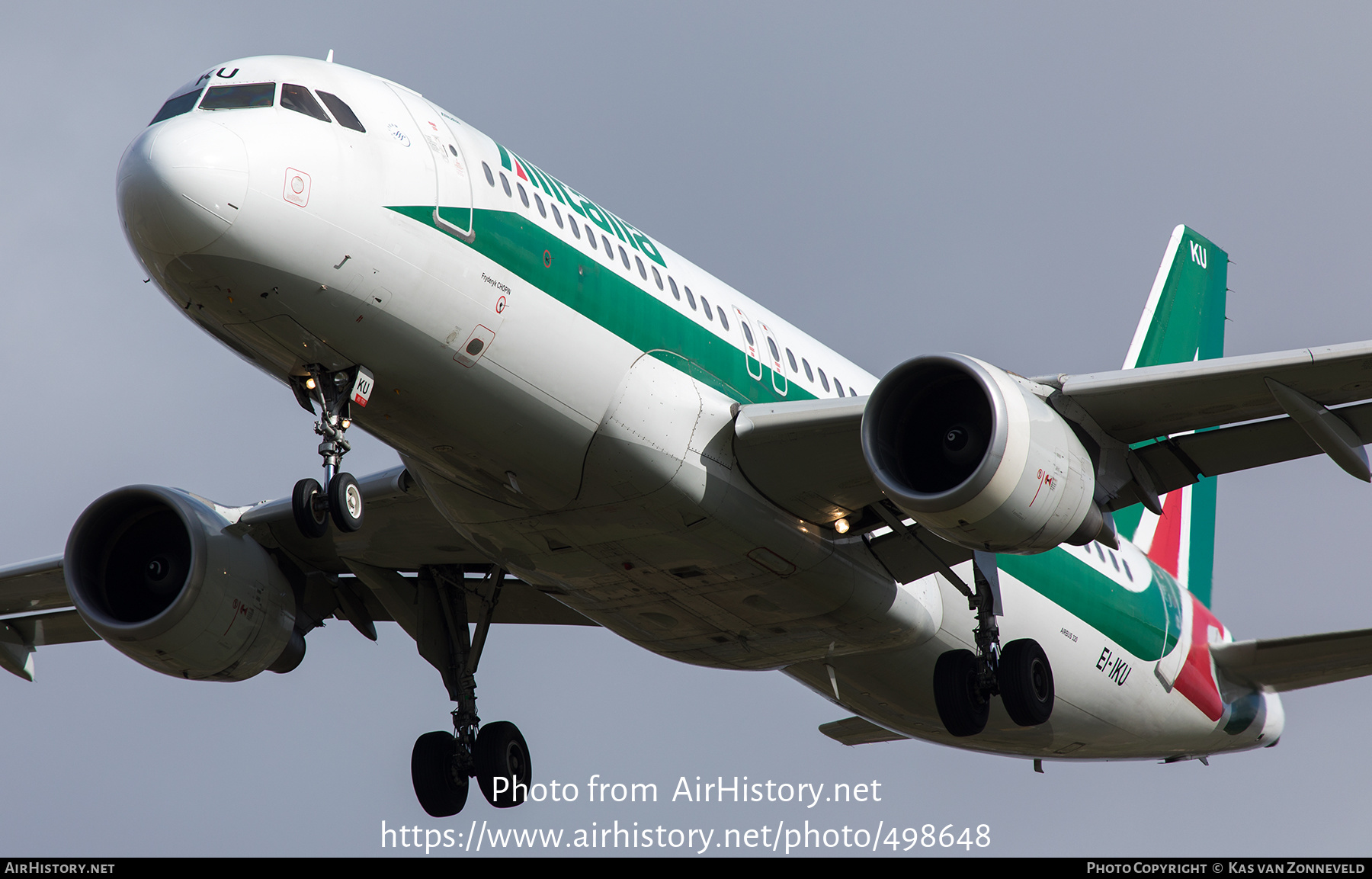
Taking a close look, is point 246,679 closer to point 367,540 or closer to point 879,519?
point 367,540

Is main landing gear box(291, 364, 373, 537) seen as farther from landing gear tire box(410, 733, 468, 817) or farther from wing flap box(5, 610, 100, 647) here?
wing flap box(5, 610, 100, 647)

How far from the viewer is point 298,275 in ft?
49.3

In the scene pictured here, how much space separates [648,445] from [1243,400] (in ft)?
22.6

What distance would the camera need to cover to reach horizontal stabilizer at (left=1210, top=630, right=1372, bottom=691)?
23.3 metres

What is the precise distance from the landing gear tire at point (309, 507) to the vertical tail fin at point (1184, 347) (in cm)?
1715

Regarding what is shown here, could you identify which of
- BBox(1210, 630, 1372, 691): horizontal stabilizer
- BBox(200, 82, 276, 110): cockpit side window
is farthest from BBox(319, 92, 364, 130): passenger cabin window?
BBox(1210, 630, 1372, 691): horizontal stabilizer

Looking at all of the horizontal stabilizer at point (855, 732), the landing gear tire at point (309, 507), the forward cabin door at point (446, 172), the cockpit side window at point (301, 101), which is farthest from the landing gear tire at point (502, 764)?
the cockpit side window at point (301, 101)

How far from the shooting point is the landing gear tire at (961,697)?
68.3ft

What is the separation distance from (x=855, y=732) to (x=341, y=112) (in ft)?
48.4

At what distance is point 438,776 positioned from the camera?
2216cm

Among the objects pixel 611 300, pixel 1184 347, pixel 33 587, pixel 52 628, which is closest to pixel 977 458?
pixel 611 300

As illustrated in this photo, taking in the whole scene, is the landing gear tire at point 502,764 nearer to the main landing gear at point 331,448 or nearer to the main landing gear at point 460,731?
the main landing gear at point 460,731

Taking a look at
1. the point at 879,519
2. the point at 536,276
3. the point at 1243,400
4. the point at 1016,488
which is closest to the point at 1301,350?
the point at 1243,400

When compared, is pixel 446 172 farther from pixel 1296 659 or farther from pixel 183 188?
pixel 1296 659
